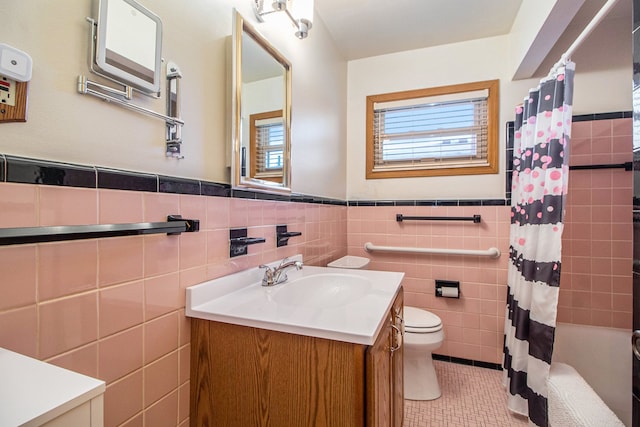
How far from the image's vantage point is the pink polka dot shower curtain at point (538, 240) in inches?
59.3

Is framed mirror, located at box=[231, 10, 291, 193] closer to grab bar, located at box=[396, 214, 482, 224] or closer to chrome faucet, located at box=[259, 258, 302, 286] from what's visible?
chrome faucet, located at box=[259, 258, 302, 286]

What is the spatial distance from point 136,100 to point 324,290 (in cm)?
102

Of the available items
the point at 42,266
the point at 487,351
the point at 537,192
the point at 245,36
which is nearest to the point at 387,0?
the point at 245,36

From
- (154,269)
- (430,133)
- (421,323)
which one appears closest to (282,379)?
(154,269)

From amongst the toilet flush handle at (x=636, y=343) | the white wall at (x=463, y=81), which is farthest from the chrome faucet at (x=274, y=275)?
the white wall at (x=463, y=81)

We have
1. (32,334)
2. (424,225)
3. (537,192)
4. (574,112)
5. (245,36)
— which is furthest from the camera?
(424,225)

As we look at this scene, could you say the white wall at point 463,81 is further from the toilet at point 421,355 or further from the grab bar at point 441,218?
the toilet at point 421,355

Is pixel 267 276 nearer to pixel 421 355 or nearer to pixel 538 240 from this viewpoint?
pixel 421 355

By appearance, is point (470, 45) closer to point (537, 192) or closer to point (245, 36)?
point (537, 192)

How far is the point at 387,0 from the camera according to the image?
186cm

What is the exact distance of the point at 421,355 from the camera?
6.01ft

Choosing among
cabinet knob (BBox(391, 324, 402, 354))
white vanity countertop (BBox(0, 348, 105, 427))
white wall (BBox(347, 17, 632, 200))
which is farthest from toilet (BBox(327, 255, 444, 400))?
white vanity countertop (BBox(0, 348, 105, 427))

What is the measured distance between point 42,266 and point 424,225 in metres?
2.22

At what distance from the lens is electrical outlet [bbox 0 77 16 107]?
54 cm
